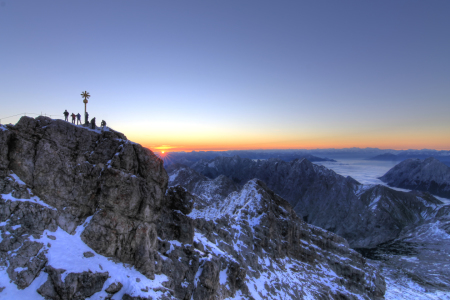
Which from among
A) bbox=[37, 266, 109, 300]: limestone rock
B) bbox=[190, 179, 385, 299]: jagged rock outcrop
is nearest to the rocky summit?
bbox=[37, 266, 109, 300]: limestone rock

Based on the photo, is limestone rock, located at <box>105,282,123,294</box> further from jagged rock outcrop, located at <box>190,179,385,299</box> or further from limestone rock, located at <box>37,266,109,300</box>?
jagged rock outcrop, located at <box>190,179,385,299</box>

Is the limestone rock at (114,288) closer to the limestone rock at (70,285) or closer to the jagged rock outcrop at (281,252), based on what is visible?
the limestone rock at (70,285)

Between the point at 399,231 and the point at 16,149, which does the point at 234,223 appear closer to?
the point at 16,149

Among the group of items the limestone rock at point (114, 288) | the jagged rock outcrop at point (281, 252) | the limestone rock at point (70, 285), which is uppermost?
the limestone rock at point (70, 285)

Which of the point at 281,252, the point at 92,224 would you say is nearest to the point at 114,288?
the point at 92,224

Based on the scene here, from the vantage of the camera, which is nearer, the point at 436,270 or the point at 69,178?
the point at 69,178

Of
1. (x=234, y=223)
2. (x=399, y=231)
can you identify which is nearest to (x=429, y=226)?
(x=399, y=231)

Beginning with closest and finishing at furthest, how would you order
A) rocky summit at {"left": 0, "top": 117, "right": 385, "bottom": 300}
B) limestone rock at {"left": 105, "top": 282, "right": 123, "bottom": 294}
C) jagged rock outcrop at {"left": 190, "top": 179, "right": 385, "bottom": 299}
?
1. rocky summit at {"left": 0, "top": 117, "right": 385, "bottom": 300}
2. limestone rock at {"left": 105, "top": 282, "right": 123, "bottom": 294}
3. jagged rock outcrop at {"left": 190, "top": 179, "right": 385, "bottom": 299}

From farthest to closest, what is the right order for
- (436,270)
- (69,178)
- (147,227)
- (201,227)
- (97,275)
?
(436,270) < (201,227) < (147,227) < (69,178) < (97,275)

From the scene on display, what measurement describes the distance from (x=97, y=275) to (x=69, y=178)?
1524 cm

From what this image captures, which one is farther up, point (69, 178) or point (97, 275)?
point (69, 178)

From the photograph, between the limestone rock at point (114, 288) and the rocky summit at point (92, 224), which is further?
the limestone rock at point (114, 288)

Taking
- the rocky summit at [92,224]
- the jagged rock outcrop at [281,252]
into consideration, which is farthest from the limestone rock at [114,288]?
the jagged rock outcrop at [281,252]

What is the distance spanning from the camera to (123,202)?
Answer: 36375mm
